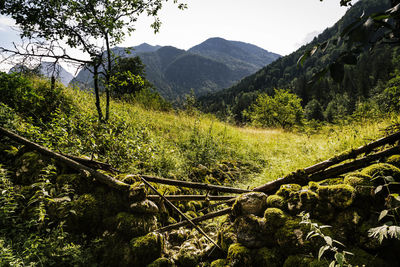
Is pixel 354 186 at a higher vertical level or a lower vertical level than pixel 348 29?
lower

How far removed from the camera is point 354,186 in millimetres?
1940

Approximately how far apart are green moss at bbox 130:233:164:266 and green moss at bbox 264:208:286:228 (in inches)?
51.7

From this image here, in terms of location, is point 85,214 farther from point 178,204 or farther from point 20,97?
point 20,97

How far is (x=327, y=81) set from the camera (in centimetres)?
6988

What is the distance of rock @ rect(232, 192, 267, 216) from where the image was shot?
2295 mm

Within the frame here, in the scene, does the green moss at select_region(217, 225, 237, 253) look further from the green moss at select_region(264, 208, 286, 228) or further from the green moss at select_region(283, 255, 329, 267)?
the green moss at select_region(283, 255, 329, 267)

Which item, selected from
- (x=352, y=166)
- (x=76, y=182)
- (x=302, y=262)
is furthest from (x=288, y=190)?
(x=76, y=182)

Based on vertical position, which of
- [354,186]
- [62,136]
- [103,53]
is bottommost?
[354,186]

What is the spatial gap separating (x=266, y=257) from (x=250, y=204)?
0.55 meters

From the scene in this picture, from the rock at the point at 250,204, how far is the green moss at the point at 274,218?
15 centimetres

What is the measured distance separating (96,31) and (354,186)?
6.22m

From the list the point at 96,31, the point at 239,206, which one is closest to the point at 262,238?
the point at 239,206

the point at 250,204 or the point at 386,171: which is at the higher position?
the point at 386,171

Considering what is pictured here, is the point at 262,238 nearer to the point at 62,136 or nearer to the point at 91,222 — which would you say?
the point at 91,222
